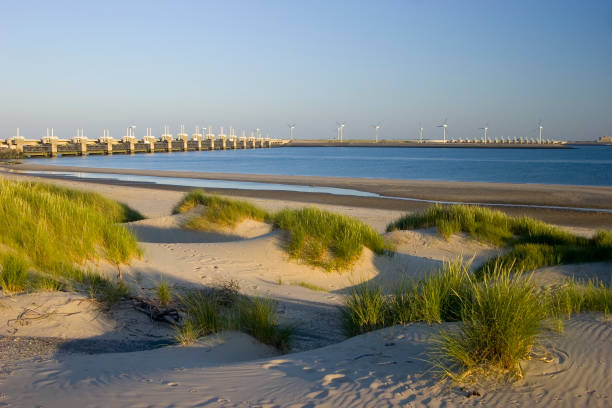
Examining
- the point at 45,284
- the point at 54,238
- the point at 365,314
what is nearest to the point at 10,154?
the point at 54,238

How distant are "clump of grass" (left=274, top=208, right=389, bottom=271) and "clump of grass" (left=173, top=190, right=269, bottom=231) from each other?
2.64 metres

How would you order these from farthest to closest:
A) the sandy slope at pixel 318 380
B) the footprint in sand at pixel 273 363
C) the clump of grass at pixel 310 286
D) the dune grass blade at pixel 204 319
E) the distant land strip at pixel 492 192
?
the distant land strip at pixel 492 192 → the clump of grass at pixel 310 286 → the dune grass blade at pixel 204 319 → the footprint in sand at pixel 273 363 → the sandy slope at pixel 318 380

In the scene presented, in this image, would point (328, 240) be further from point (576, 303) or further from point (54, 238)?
point (576, 303)

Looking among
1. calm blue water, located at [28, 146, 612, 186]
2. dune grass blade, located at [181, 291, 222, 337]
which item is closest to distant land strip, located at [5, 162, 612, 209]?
calm blue water, located at [28, 146, 612, 186]

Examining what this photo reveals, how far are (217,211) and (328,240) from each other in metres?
4.51

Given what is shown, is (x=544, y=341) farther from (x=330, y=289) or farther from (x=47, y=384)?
A: (x=330, y=289)

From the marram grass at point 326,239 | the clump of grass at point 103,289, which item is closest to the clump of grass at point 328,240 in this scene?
the marram grass at point 326,239

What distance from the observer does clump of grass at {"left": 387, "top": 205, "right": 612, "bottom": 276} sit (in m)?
10.7

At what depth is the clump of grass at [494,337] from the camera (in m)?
4.04

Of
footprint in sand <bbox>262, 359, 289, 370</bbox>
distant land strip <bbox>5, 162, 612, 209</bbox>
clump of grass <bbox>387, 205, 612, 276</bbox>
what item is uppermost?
footprint in sand <bbox>262, 359, 289, 370</bbox>

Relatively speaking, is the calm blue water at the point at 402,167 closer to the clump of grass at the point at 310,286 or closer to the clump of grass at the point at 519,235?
the clump of grass at the point at 519,235

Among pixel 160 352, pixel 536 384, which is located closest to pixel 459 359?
pixel 536 384

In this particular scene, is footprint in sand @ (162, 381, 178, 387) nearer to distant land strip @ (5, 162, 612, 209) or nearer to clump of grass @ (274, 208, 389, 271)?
clump of grass @ (274, 208, 389, 271)

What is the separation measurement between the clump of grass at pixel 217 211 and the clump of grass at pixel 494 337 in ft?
33.3
